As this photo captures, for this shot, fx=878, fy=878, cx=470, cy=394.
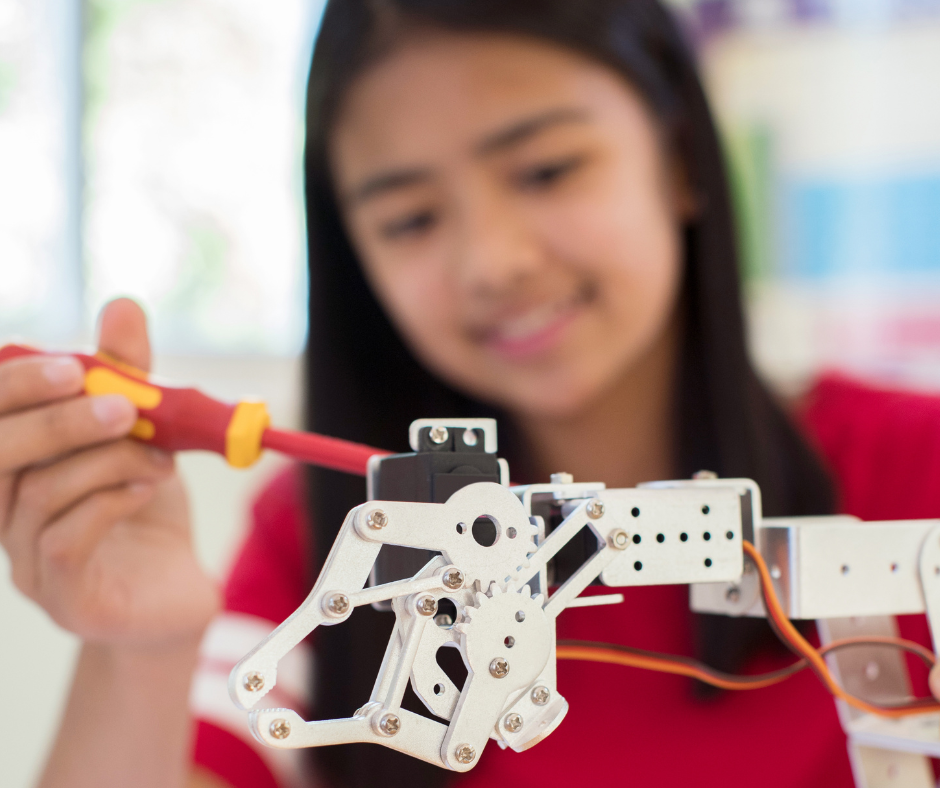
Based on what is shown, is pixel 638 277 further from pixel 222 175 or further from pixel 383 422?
pixel 222 175

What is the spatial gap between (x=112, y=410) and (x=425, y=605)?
21cm

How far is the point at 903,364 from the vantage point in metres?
1.04

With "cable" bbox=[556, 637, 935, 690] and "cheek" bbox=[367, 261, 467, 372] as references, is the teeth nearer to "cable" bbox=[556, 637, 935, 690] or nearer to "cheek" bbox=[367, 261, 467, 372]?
"cheek" bbox=[367, 261, 467, 372]

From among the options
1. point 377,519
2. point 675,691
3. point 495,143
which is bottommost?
point 675,691

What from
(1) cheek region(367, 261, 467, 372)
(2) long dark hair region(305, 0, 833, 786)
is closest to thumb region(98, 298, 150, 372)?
(2) long dark hair region(305, 0, 833, 786)

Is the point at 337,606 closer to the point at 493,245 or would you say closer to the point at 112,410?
the point at 112,410

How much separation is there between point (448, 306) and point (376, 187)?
3.6 inches

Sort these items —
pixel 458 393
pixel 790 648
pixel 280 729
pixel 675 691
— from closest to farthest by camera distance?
pixel 280 729 → pixel 790 648 → pixel 675 691 → pixel 458 393

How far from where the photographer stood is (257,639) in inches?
26.8

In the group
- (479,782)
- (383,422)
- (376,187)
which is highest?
(376,187)

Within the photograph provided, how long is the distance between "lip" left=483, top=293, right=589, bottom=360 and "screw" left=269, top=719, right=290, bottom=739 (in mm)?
410

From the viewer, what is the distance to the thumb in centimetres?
41

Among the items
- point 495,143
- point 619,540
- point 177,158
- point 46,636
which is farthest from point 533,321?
point 177,158

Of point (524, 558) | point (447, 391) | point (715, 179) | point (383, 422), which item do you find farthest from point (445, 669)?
point (715, 179)
